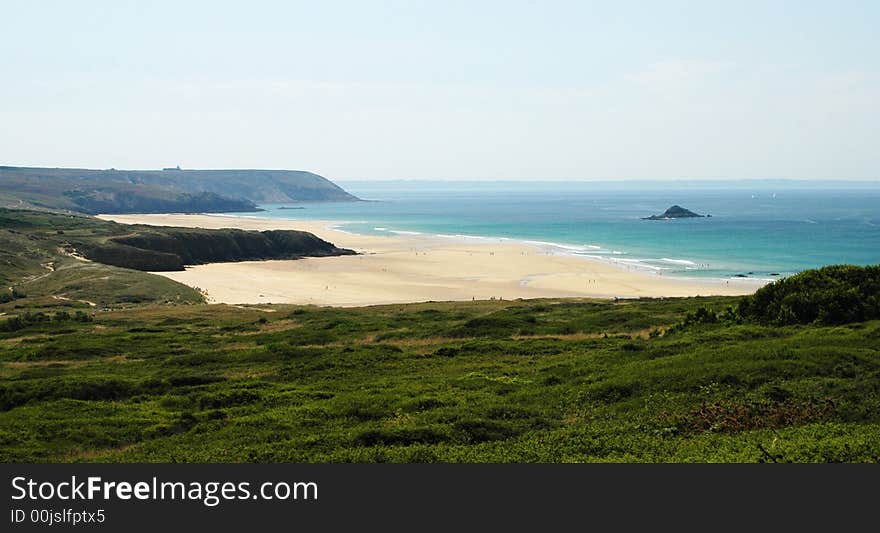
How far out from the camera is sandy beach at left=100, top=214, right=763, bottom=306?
80062mm

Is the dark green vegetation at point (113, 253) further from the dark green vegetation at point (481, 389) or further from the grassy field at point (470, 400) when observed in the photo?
the grassy field at point (470, 400)

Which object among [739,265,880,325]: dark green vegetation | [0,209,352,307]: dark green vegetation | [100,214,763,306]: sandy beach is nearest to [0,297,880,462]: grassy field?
[739,265,880,325]: dark green vegetation

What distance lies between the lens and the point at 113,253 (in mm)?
102812

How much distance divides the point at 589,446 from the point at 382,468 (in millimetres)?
4652

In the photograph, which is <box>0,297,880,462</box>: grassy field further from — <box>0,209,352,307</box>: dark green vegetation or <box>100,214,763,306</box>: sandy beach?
<box>100,214,763,306</box>: sandy beach

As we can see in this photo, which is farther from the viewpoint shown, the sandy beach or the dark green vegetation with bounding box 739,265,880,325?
the sandy beach

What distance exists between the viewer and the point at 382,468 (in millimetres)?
13719

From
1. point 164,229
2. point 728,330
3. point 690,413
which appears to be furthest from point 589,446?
point 164,229

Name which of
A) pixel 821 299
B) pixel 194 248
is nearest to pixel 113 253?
pixel 194 248

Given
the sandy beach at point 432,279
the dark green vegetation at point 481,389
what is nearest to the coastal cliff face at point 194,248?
the sandy beach at point 432,279

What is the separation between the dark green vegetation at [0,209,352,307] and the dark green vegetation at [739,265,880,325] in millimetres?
57031

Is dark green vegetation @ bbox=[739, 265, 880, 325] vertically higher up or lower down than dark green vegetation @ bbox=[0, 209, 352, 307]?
higher up

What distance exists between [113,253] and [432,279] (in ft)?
146

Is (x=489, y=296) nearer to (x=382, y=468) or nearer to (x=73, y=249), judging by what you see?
(x=73, y=249)
